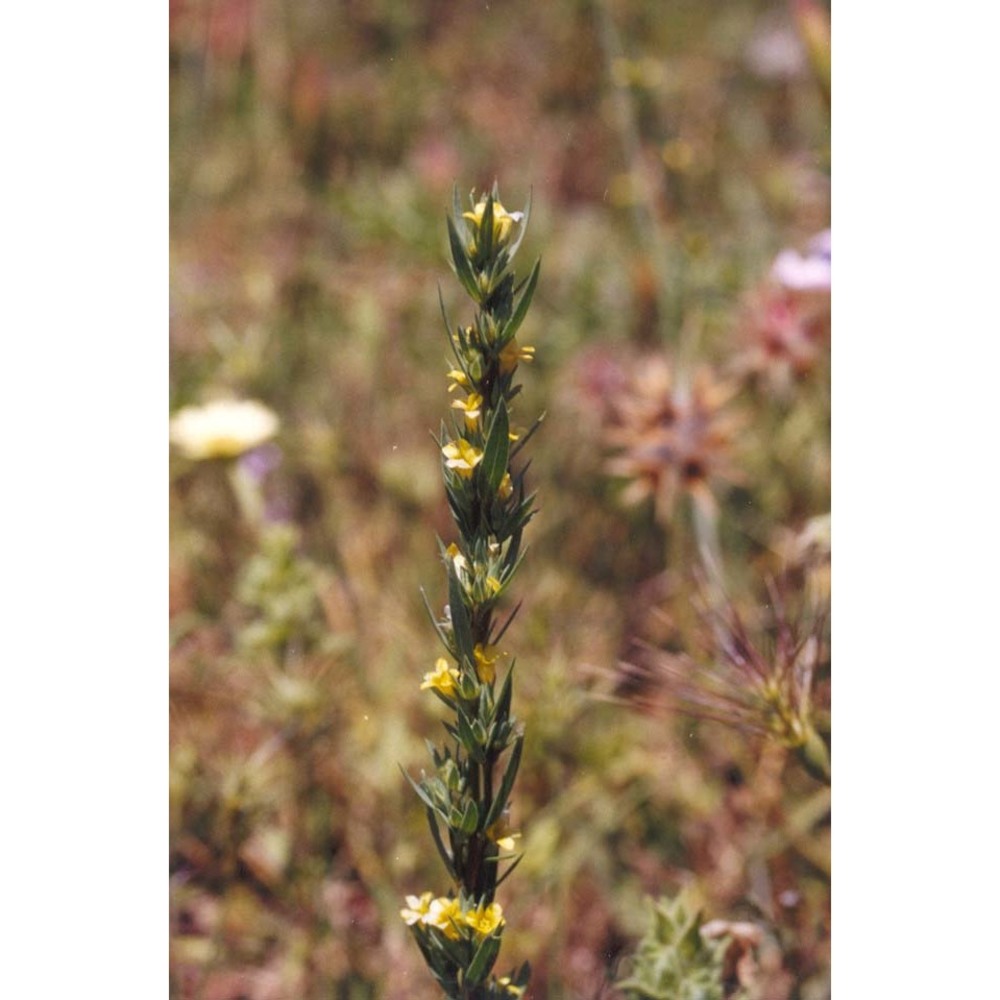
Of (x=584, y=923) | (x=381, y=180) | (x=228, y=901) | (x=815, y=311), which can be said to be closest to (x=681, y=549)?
(x=815, y=311)

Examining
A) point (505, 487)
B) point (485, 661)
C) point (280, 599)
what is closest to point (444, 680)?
point (485, 661)

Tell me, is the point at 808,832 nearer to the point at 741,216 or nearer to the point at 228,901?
the point at 228,901

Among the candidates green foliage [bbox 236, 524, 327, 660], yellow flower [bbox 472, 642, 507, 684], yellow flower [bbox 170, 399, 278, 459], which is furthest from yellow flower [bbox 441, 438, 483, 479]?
yellow flower [bbox 170, 399, 278, 459]

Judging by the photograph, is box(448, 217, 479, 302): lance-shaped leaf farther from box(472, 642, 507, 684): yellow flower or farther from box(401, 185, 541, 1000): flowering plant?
box(472, 642, 507, 684): yellow flower

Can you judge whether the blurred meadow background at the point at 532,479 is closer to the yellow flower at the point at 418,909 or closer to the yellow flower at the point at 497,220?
the yellow flower at the point at 418,909

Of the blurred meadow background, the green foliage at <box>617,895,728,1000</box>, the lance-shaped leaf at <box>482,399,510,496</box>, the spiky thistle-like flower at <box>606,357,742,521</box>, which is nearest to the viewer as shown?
the lance-shaped leaf at <box>482,399,510,496</box>

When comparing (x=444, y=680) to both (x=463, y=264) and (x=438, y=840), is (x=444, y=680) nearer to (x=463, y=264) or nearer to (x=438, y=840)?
(x=438, y=840)
